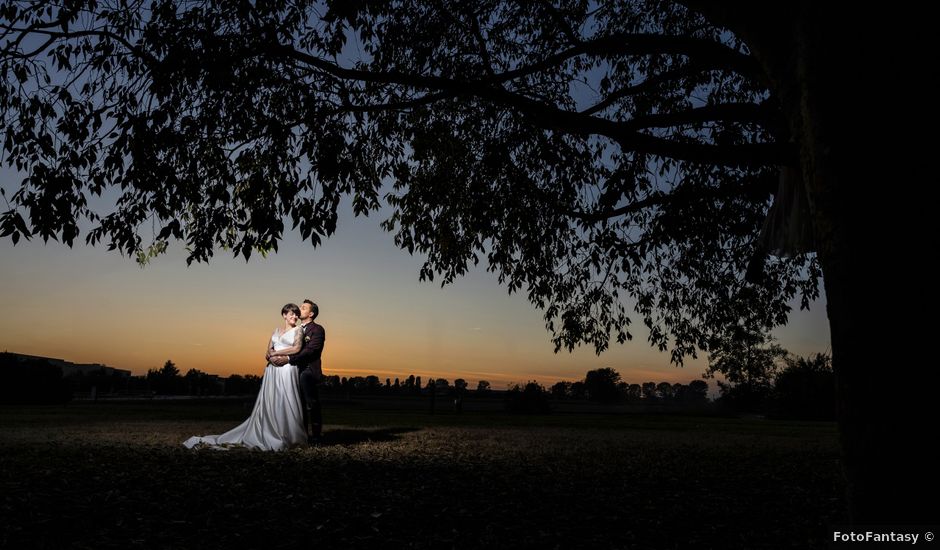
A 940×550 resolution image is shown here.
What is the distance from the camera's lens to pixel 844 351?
3324 millimetres

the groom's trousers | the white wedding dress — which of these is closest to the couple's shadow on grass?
the groom's trousers

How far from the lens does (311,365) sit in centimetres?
1057

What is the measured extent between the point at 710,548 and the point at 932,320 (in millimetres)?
2548

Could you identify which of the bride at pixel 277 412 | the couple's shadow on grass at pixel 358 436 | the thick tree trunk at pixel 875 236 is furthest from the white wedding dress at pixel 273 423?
the thick tree trunk at pixel 875 236

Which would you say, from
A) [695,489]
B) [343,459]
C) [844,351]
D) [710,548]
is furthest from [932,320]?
[343,459]

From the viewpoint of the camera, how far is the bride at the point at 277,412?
972 centimetres

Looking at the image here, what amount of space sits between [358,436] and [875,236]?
11.0 m

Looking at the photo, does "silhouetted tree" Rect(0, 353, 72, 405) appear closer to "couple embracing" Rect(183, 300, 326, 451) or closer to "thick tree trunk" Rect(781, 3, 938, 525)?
"couple embracing" Rect(183, 300, 326, 451)

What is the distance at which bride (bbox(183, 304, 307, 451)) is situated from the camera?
9.72 metres

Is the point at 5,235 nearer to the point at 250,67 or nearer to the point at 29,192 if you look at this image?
the point at 29,192

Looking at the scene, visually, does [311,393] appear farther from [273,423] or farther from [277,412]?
[273,423]

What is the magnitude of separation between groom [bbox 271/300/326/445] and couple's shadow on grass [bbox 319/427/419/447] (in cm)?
53

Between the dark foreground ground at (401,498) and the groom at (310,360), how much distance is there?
700mm

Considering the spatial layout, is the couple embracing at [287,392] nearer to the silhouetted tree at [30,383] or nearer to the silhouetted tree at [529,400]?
the silhouetted tree at [529,400]
